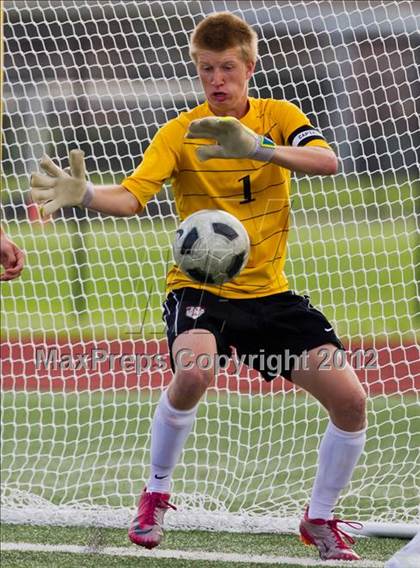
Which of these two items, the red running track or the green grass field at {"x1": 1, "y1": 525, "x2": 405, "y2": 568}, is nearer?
the green grass field at {"x1": 1, "y1": 525, "x2": 405, "y2": 568}

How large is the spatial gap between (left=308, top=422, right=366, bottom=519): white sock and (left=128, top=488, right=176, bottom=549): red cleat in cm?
54

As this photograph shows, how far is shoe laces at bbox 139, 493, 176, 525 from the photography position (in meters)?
3.91

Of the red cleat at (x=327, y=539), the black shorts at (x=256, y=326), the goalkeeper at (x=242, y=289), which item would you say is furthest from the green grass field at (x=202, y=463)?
the black shorts at (x=256, y=326)

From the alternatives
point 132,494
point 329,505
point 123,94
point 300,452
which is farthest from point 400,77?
point 329,505

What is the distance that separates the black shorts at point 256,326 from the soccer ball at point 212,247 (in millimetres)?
157

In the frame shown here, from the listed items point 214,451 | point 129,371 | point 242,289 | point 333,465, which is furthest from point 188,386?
point 129,371

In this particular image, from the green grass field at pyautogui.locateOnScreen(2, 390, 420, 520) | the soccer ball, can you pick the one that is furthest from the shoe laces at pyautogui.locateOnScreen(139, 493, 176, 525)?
the green grass field at pyautogui.locateOnScreen(2, 390, 420, 520)

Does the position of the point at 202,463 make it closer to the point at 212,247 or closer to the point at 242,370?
the point at 242,370

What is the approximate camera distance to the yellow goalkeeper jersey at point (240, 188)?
396 cm

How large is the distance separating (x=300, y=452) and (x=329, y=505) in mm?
1850

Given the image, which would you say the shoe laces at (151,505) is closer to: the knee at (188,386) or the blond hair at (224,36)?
the knee at (188,386)

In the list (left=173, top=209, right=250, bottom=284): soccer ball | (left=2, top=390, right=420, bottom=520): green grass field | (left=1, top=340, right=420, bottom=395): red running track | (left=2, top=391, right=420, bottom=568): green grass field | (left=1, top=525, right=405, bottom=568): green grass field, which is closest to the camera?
(left=173, top=209, right=250, bottom=284): soccer ball

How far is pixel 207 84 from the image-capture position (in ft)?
12.9

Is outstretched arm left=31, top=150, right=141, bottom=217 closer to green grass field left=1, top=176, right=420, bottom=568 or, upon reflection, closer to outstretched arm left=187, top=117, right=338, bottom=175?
outstretched arm left=187, top=117, right=338, bottom=175
